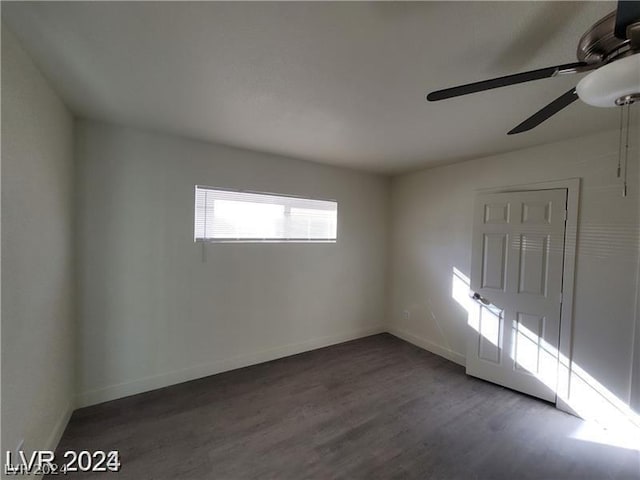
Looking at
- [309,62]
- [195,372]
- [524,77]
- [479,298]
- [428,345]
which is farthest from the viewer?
[428,345]

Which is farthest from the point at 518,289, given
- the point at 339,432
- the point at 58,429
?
the point at 58,429

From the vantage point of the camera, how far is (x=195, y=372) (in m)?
2.70

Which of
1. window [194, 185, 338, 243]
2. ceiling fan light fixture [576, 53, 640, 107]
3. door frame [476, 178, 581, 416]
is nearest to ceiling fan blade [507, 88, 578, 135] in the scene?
ceiling fan light fixture [576, 53, 640, 107]

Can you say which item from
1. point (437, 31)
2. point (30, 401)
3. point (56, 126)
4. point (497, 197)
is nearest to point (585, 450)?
point (497, 197)

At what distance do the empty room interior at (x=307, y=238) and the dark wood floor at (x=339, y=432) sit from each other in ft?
0.07

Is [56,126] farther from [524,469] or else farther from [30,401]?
[524,469]

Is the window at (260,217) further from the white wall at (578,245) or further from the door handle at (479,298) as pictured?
the door handle at (479,298)

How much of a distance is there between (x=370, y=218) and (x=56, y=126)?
344 centimetres

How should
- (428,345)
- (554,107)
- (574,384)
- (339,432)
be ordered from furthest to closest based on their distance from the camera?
(428,345) < (574,384) < (339,432) < (554,107)

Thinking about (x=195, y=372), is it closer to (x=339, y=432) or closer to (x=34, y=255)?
(x=339, y=432)

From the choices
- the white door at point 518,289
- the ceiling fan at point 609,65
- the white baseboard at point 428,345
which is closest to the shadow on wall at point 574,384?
the white door at point 518,289

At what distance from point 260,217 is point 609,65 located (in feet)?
9.11

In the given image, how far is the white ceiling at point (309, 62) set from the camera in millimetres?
1090

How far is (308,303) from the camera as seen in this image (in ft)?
11.3
